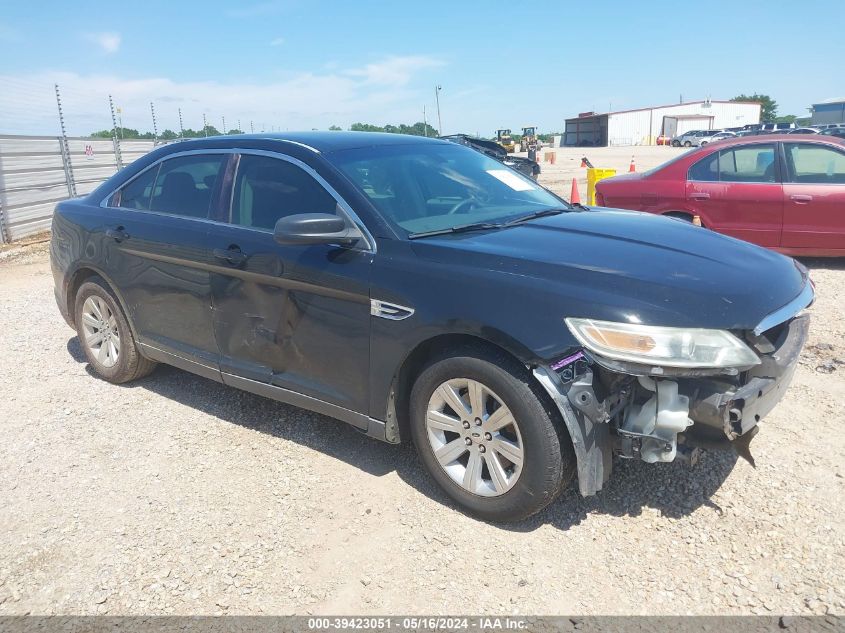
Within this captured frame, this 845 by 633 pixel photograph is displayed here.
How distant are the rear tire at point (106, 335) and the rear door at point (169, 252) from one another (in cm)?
20

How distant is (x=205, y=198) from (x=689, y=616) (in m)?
3.36

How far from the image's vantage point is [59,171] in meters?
14.9

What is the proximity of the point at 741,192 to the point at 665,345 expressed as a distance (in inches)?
222

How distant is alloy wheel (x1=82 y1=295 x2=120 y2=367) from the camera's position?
15.6ft

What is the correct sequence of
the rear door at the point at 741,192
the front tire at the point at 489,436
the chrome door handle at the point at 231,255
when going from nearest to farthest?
the front tire at the point at 489,436
the chrome door handle at the point at 231,255
the rear door at the point at 741,192

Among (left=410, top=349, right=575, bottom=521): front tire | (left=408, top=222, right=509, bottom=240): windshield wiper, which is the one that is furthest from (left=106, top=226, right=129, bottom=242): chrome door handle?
(left=410, top=349, right=575, bottom=521): front tire

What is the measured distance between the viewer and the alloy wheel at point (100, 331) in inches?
187

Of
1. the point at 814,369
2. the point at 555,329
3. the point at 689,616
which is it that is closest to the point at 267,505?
the point at 555,329

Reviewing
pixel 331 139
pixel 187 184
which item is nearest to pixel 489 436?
pixel 331 139

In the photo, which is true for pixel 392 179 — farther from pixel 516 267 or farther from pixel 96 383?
pixel 96 383

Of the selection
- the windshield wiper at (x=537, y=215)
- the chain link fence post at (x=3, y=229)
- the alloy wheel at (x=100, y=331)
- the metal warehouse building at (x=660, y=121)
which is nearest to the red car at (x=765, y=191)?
the windshield wiper at (x=537, y=215)

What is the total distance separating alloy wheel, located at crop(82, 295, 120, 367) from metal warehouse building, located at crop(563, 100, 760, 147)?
265 feet

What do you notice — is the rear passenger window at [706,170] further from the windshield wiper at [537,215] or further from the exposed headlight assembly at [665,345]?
the exposed headlight assembly at [665,345]

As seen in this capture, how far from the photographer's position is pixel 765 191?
23.6ft
